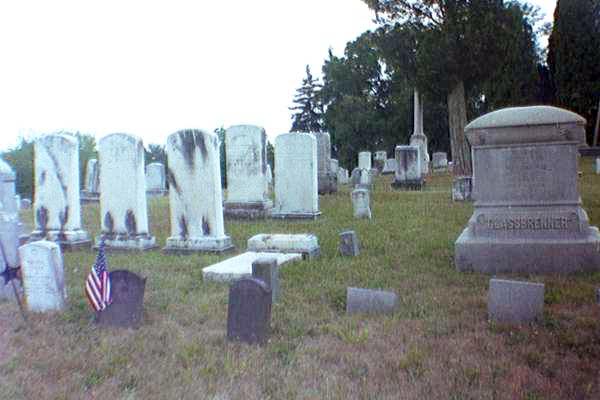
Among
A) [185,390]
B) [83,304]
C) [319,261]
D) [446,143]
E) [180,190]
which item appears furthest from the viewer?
[446,143]

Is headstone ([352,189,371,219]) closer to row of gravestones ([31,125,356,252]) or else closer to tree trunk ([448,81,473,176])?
row of gravestones ([31,125,356,252])

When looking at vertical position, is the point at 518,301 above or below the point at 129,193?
below

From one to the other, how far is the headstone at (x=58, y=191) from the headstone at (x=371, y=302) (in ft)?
20.2

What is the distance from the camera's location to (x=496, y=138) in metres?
7.59

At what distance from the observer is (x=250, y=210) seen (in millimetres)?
13547

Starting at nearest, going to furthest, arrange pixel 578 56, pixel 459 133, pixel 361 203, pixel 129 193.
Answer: pixel 129 193
pixel 361 203
pixel 459 133
pixel 578 56

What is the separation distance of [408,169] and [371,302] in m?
15.5

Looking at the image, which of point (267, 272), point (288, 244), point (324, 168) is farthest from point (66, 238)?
point (324, 168)

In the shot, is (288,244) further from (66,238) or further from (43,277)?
(66,238)

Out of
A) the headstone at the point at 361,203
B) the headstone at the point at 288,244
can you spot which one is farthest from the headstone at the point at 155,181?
the headstone at the point at 288,244

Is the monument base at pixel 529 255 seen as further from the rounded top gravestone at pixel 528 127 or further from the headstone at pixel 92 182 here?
the headstone at pixel 92 182

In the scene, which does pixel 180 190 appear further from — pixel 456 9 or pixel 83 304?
pixel 456 9

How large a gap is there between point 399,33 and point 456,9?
7.29ft

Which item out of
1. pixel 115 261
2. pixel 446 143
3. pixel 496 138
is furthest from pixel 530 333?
pixel 446 143
